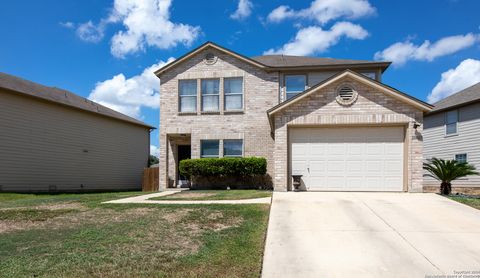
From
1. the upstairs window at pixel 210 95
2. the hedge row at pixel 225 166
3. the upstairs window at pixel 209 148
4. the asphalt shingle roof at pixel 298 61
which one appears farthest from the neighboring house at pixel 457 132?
the upstairs window at pixel 209 148

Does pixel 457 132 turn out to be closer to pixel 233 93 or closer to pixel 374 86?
pixel 374 86

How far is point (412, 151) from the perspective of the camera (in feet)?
42.3

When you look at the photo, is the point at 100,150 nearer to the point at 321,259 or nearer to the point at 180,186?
the point at 180,186

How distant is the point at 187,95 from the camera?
59.9 ft

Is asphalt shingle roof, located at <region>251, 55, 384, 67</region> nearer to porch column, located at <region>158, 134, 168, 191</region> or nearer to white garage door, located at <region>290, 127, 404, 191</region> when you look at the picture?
white garage door, located at <region>290, 127, 404, 191</region>

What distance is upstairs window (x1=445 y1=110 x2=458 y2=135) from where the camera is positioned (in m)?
21.3

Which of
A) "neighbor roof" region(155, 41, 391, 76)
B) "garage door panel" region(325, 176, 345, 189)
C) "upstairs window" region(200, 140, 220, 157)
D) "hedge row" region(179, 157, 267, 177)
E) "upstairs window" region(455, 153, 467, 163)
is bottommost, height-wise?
"garage door panel" region(325, 176, 345, 189)

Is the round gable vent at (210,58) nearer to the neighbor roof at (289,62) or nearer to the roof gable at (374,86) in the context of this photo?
the neighbor roof at (289,62)

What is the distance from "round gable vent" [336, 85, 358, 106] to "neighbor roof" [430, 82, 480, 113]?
10.2 metres

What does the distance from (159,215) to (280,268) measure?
14.0ft

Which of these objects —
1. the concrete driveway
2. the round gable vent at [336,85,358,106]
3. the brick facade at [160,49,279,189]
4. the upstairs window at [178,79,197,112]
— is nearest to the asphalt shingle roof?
the brick facade at [160,49,279,189]

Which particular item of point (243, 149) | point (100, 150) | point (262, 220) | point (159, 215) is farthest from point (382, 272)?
point (100, 150)

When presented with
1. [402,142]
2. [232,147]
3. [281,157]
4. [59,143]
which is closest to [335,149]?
[281,157]

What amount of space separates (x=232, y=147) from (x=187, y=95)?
11.9 feet
